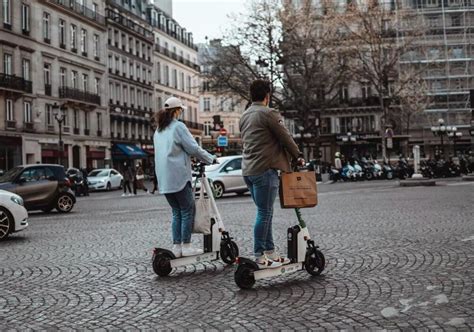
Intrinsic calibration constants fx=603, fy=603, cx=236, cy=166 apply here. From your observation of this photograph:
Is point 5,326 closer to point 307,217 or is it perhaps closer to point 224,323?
point 224,323

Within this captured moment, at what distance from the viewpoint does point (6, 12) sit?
4269cm

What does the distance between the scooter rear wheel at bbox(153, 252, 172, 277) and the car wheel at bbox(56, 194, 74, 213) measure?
1353 cm

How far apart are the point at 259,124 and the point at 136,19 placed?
6539 cm

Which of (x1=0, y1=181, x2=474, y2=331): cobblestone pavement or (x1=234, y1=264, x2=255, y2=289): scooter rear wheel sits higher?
(x1=234, y1=264, x2=255, y2=289): scooter rear wheel

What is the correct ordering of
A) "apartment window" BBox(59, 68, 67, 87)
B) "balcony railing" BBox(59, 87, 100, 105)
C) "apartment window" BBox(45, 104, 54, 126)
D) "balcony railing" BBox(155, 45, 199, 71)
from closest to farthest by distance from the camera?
"apartment window" BBox(45, 104, 54, 126) → "balcony railing" BBox(59, 87, 100, 105) → "apartment window" BBox(59, 68, 67, 87) → "balcony railing" BBox(155, 45, 199, 71)

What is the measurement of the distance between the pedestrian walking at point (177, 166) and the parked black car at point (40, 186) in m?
12.6

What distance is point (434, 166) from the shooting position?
3616 centimetres

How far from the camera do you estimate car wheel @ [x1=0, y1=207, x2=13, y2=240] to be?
1120cm

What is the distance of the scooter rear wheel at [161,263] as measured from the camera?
22.0 ft

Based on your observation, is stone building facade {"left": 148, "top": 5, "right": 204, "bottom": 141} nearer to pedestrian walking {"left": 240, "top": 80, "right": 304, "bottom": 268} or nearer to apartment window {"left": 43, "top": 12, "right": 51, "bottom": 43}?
apartment window {"left": 43, "top": 12, "right": 51, "bottom": 43}

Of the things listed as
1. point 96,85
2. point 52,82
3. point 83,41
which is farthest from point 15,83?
point 96,85

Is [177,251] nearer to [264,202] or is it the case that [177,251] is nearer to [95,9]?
[264,202]

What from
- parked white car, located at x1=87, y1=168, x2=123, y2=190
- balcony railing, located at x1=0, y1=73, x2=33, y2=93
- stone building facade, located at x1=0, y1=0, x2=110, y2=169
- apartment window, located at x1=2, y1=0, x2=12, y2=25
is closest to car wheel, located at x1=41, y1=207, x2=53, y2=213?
stone building facade, located at x1=0, y1=0, x2=110, y2=169

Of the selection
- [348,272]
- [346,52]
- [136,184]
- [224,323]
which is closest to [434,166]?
[346,52]
